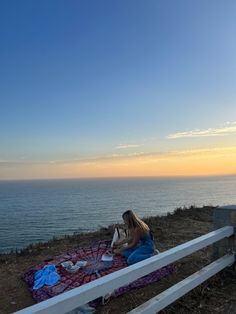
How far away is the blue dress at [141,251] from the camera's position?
21.7ft

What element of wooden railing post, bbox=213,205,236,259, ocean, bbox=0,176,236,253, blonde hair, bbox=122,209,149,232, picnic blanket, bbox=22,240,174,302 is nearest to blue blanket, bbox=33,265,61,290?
picnic blanket, bbox=22,240,174,302

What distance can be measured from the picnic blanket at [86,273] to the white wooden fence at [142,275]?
1.13 m

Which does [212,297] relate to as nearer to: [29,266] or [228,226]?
[228,226]

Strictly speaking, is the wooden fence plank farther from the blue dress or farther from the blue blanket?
the blue blanket

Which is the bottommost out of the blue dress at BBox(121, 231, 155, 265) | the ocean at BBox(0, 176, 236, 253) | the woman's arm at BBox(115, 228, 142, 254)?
the ocean at BBox(0, 176, 236, 253)

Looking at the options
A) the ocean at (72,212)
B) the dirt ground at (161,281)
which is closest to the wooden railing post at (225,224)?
the dirt ground at (161,281)

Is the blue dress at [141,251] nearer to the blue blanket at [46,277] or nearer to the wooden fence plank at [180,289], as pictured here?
the blue blanket at [46,277]

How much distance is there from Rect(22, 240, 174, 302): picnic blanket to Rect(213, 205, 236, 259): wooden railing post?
2.86 feet

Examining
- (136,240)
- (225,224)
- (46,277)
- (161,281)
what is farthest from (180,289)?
(46,277)

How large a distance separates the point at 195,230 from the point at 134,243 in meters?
3.61

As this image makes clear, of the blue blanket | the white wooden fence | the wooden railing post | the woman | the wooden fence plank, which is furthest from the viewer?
the woman

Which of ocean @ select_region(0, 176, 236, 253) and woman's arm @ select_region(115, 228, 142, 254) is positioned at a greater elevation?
woman's arm @ select_region(115, 228, 142, 254)

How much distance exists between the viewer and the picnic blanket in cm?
572

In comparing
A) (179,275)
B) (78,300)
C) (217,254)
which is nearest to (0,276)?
(179,275)
